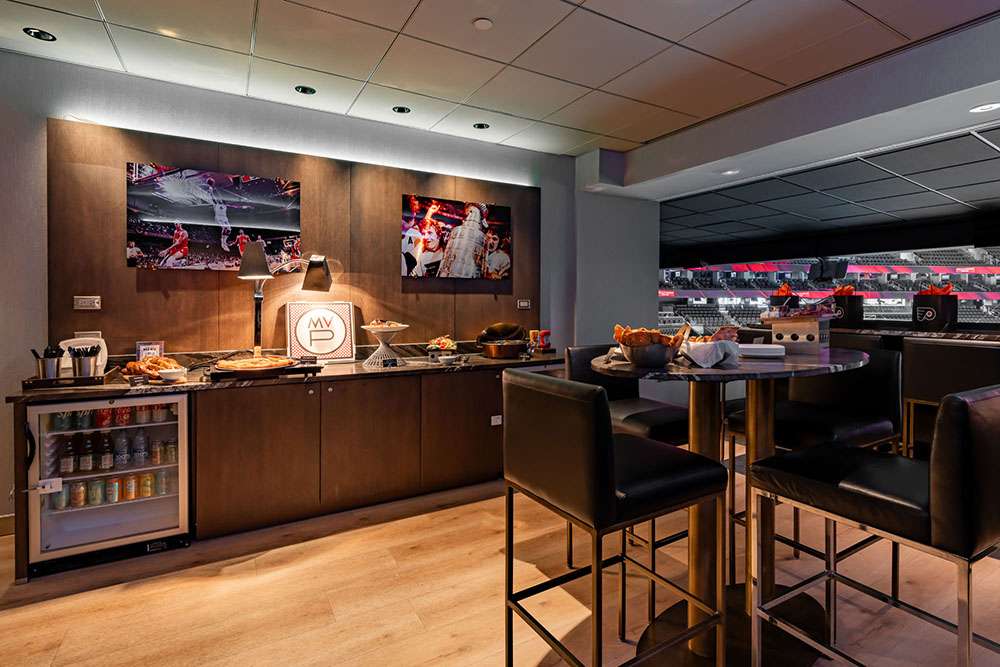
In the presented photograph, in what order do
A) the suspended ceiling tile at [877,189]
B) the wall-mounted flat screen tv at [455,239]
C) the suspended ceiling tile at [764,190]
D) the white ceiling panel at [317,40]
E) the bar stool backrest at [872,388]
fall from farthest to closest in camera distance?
the suspended ceiling tile at [764,190]
the suspended ceiling tile at [877,189]
the wall-mounted flat screen tv at [455,239]
the white ceiling panel at [317,40]
the bar stool backrest at [872,388]

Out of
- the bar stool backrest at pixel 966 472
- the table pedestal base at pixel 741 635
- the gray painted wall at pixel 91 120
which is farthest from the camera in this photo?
the gray painted wall at pixel 91 120

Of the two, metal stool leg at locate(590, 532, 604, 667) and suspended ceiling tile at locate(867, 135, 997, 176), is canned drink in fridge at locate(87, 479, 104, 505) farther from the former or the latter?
suspended ceiling tile at locate(867, 135, 997, 176)

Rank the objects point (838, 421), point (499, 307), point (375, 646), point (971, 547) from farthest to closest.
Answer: point (499, 307), point (838, 421), point (375, 646), point (971, 547)

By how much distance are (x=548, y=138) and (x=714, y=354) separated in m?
3.45

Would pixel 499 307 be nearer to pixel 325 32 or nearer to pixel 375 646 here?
pixel 325 32

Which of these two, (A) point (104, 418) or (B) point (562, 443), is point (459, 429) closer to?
(A) point (104, 418)

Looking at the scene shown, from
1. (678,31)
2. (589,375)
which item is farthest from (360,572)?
(678,31)

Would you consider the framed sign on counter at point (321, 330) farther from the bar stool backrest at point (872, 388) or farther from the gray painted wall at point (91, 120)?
the bar stool backrest at point (872, 388)

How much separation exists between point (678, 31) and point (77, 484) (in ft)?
13.8

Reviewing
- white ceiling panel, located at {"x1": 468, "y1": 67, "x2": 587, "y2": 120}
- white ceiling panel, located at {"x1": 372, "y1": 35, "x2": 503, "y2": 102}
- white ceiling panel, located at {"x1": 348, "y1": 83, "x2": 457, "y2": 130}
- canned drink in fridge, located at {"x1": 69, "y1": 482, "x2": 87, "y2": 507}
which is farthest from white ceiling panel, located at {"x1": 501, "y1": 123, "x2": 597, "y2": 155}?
canned drink in fridge, located at {"x1": 69, "y1": 482, "x2": 87, "y2": 507}

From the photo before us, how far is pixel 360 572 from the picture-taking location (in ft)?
8.45

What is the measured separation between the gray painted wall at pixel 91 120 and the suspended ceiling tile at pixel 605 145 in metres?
1.01

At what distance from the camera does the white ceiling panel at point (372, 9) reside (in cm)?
249

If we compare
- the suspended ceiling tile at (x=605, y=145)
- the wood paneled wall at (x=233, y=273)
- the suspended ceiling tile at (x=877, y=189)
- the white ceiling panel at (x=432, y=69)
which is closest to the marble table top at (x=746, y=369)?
the white ceiling panel at (x=432, y=69)
